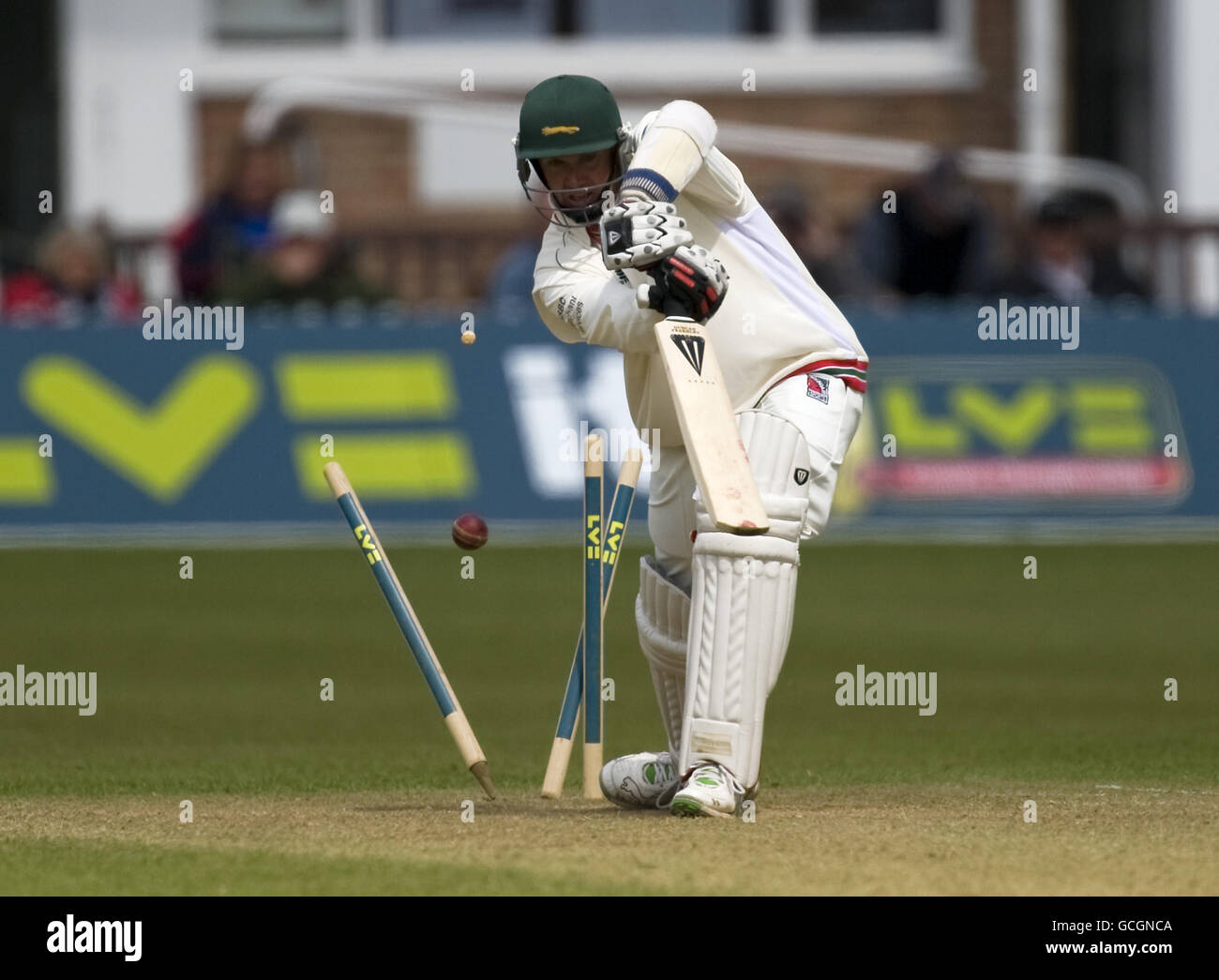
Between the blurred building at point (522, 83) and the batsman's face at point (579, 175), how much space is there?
13.5m

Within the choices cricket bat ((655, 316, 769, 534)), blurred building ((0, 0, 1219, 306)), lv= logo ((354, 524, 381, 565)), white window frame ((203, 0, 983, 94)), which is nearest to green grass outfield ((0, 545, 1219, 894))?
lv= logo ((354, 524, 381, 565))

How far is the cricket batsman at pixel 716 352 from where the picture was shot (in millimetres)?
6355

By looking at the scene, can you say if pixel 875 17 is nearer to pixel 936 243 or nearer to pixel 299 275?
pixel 936 243

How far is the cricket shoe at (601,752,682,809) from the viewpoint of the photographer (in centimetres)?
689

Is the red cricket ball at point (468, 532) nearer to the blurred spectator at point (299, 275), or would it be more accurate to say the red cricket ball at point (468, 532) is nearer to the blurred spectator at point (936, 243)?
the blurred spectator at point (299, 275)

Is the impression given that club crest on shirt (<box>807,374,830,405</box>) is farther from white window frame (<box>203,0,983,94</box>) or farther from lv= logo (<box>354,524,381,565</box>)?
white window frame (<box>203,0,983,94</box>)

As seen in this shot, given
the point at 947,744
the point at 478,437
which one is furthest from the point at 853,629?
the point at 478,437

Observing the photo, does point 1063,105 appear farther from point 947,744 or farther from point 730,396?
point 730,396

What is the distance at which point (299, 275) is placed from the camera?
15922mm

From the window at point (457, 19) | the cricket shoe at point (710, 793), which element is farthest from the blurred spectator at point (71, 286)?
the cricket shoe at point (710, 793)

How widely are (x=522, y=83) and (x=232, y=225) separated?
4458 millimetres

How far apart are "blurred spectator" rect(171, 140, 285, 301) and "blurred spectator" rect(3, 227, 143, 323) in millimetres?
433

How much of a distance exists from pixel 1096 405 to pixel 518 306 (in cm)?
368

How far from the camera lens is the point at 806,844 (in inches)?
238
